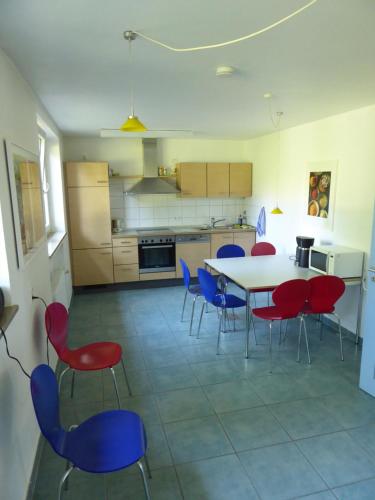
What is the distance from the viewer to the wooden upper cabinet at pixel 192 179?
5.96 meters

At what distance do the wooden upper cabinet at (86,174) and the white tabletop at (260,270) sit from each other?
231cm

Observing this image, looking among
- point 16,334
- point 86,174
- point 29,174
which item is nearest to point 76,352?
point 16,334

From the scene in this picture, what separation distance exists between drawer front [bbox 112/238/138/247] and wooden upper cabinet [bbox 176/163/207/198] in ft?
3.80

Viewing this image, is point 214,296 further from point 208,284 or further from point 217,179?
point 217,179

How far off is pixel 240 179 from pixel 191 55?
13.6 feet

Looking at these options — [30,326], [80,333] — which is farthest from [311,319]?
[30,326]

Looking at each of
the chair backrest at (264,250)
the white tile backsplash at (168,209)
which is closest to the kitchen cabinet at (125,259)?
the white tile backsplash at (168,209)

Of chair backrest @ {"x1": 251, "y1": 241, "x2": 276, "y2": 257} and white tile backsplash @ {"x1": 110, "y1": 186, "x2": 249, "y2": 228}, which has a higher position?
white tile backsplash @ {"x1": 110, "y1": 186, "x2": 249, "y2": 228}

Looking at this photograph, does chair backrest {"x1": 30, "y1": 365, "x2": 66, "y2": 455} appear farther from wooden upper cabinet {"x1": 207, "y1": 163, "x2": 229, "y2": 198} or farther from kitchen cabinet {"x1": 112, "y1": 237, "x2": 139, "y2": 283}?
wooden upper cabinet {"x1": 207, "y1": 163, "x2": 229, "y2": 198}

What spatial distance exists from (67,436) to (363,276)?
124 inches

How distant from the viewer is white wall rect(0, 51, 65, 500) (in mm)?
1688

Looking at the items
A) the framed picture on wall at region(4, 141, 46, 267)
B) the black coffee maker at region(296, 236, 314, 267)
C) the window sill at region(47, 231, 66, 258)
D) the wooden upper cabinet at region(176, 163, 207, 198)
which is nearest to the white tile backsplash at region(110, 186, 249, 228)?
the wooden upper cabinet at region(176, 163, 207, 198)

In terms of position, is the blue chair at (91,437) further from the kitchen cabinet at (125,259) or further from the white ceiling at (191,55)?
the kitchen cabinet at (125,259)

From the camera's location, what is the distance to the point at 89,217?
215 inches
